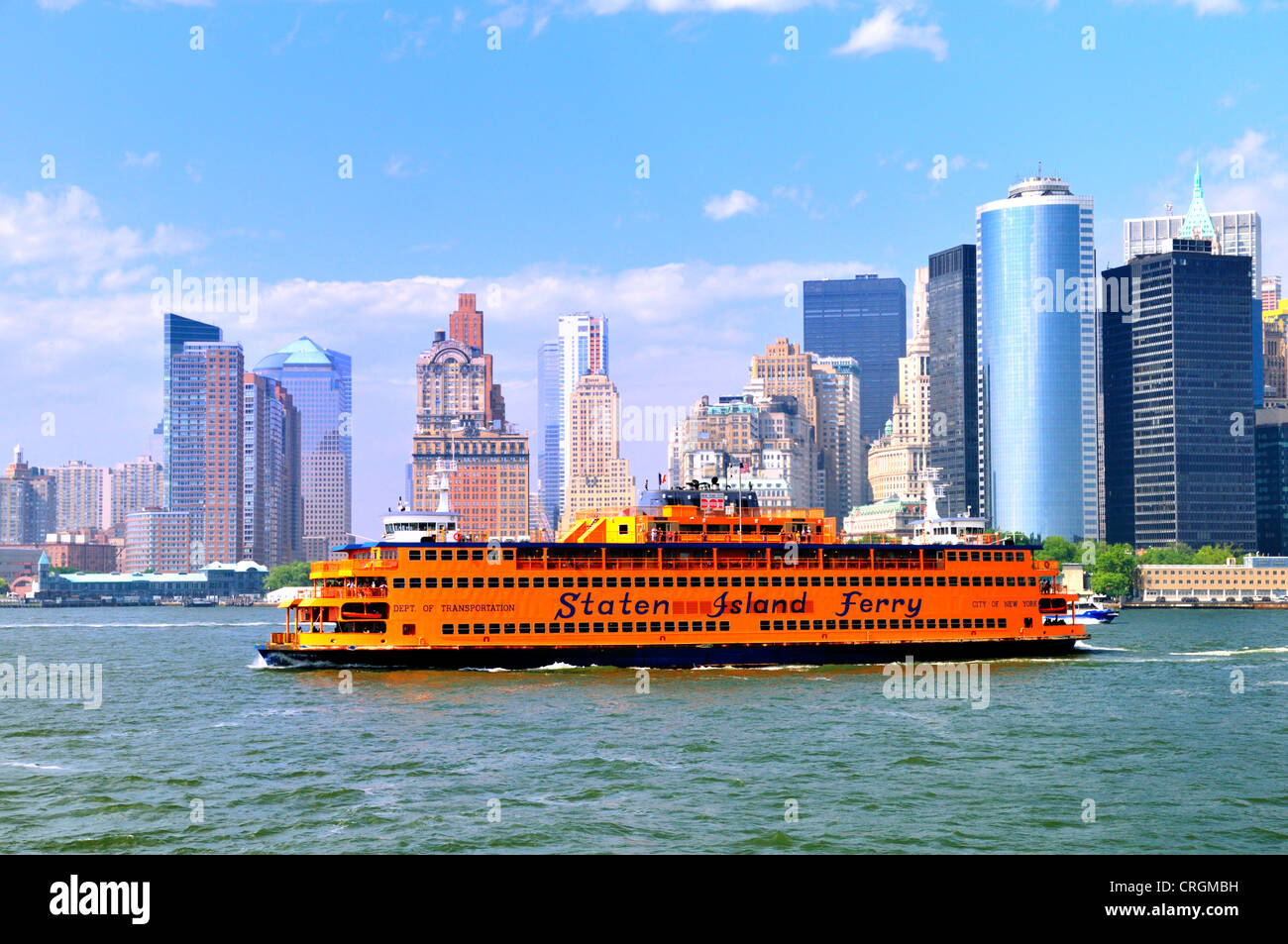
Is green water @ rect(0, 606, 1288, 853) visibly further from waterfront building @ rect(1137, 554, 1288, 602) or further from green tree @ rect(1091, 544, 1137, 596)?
waterfront building @ rect(1137, 554, 1288, 602)

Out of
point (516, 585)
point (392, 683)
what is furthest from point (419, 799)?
point (516, 585)

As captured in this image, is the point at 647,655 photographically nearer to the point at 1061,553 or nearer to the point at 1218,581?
the point at 1061,553

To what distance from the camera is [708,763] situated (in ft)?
114

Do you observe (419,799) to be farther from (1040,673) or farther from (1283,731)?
(1040,673)

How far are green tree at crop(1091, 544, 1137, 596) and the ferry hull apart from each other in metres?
128

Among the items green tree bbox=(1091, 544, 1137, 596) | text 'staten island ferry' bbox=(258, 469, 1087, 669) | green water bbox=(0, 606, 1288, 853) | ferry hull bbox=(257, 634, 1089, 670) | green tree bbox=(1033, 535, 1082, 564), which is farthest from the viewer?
green tree bbox=(1033, 535, 1082, 564)

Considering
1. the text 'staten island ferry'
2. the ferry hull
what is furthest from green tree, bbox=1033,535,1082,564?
the ferry hull

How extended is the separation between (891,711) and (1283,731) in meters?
13.4

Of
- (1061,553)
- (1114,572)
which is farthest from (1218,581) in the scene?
(1061,553)

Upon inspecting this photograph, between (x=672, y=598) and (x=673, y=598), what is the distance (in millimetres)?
83

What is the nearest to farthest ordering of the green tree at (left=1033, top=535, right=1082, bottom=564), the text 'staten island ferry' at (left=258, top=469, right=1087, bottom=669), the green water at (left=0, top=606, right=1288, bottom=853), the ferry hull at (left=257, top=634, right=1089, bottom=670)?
the green water at (left=0, top=606, right=1288, bottom=853) → the ferry hull at (left=257, top=634, right=1089, bottom=670) → the text 'staten island ferry' at (left=258, top=469, right=1087, bottom=669) → the green tree at (left=1033, top=535, right=1082, bottom=564)

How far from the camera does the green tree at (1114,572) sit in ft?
607

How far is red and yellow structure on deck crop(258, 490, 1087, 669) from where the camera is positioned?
61938mm

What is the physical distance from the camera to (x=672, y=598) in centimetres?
6406
